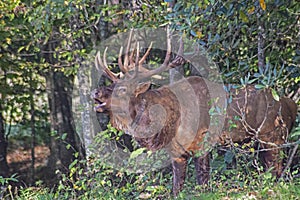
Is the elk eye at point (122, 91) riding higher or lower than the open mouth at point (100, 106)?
higher

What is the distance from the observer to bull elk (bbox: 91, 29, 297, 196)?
6.22 meters

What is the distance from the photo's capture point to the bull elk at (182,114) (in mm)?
6219

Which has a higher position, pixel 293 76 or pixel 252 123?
pixel 293 76

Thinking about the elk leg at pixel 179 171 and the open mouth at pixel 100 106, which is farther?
the elk leg at pixel 179 171

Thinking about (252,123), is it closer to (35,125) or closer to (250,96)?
(250,96)

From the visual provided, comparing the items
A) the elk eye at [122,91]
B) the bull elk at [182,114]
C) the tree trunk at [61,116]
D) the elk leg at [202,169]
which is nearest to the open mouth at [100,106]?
the bull elk at [182,114]

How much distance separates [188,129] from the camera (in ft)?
21.2

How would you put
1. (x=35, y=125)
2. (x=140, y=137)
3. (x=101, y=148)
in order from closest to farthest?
(x=140, y=137) < (x=101, y=148) < (x=35, y=125)

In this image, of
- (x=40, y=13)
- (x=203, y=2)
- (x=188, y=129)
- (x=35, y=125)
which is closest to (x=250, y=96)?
(x=188, y=129)

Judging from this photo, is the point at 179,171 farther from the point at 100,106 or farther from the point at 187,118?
the point at 100,106

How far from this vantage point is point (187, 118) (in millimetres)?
6480

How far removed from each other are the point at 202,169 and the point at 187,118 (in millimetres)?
711

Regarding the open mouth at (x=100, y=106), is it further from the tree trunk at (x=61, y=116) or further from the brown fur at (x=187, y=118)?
the tree trunk at (x=61, y=116)

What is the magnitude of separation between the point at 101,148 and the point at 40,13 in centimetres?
214
